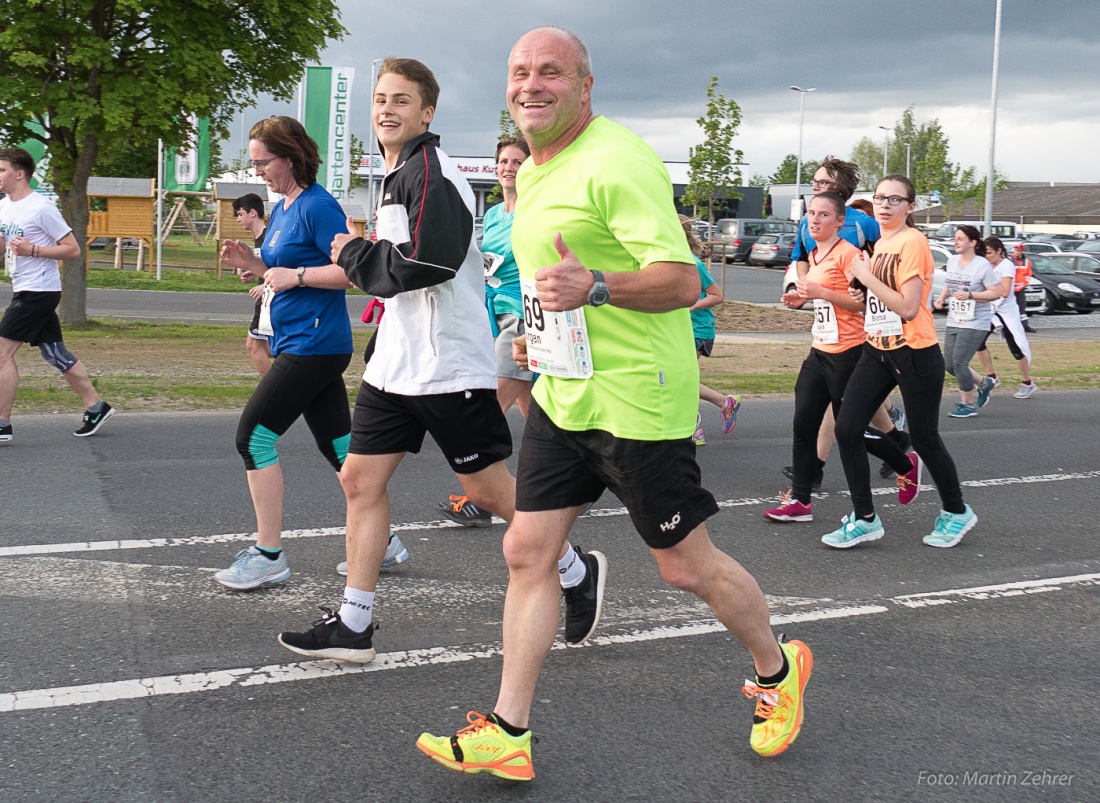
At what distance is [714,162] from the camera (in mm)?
23984

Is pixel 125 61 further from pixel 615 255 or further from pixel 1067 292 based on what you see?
pixel 1067 292

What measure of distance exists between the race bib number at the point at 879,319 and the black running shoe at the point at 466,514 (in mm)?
2250

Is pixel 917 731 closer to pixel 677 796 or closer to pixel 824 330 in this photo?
pixel 677 796

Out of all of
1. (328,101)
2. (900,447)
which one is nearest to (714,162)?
(328,101)

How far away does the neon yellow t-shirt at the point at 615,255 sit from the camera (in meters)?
3.03

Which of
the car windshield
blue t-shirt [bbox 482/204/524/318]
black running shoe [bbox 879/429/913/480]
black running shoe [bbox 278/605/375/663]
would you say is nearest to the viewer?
black running shoe [bbox 278/605/375/663]

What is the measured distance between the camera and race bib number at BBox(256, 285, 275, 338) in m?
4.75

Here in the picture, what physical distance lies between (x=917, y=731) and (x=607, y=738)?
3.28 ft

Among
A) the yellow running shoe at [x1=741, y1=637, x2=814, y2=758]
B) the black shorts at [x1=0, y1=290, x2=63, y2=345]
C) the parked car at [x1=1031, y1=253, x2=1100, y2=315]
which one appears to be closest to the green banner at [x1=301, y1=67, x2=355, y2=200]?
the black shorts at [x1=0, y1=290, x2=63, y2=345]

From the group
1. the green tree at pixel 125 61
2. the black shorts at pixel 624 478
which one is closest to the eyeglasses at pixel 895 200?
the black shorts at pixel 624 478

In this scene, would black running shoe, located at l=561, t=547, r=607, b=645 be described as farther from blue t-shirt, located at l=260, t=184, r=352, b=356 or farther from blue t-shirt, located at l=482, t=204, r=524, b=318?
blue t-shirt, located at l=482, t=204, r=524, b=318

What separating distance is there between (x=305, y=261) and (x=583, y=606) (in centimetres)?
180

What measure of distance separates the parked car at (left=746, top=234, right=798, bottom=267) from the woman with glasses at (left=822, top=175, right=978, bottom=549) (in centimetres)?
3850

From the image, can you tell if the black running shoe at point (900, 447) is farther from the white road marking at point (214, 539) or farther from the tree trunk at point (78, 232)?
the tree trunk at point (78, 232)
